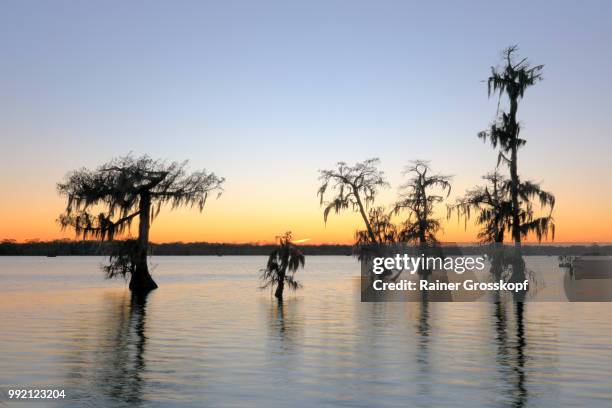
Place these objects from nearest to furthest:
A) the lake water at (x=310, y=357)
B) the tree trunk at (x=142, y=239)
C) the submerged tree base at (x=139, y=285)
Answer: the lake water at (x=310, y=357) < the tree trunk at (x=142, y=239) < the submerged tree base at (x=139, y=285)

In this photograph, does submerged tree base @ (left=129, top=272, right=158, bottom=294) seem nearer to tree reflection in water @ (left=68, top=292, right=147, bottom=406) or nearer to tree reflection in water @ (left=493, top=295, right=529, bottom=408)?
tree reflection in water @ (left=68, top=292, right=147, bottom=406)

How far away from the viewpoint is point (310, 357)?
2073 cm

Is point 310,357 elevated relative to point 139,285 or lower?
lower

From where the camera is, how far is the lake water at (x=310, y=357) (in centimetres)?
1516

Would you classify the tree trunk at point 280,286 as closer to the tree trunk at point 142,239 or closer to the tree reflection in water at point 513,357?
the tree trunk at point 142,239

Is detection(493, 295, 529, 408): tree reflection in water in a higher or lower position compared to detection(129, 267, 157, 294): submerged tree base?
lower

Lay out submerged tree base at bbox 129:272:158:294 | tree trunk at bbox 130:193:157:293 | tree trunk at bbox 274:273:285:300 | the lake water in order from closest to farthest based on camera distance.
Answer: the lake water
tree trunk at bbox 274:273:285:300
tree trunk at bbox 130:193:157:293
submerged tree base at bbox 129:272:158:294

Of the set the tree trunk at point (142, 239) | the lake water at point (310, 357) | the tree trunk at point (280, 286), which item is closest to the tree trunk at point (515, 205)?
the lake water at point (310, 357)

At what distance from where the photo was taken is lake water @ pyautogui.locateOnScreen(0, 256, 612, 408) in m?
15.2

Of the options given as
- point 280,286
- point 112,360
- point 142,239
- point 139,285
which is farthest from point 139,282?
point 112,360

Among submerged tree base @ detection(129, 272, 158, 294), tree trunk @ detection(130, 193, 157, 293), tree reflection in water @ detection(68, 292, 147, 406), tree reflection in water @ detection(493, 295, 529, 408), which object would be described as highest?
tree trunk @ detection(130, 193, 157, 293)

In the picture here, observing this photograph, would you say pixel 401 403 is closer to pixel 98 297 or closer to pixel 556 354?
pixel 556 354

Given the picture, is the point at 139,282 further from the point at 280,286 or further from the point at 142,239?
the point at 280,286

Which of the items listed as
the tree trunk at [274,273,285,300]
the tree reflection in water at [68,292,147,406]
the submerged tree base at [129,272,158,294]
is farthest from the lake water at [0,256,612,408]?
the submerged tree base at [129,272,158,294]
